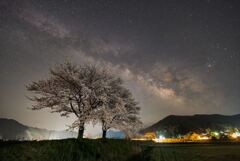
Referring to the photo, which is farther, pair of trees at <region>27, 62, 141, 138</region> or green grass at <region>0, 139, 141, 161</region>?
pair of trees at <region>27, 62, 141, 138</region>

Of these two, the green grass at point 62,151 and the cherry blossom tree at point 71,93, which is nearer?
the green grass at point 62,151

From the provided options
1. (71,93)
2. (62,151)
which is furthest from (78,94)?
(62,151)

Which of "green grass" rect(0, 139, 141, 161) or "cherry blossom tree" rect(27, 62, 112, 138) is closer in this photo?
"green grass" rect(0, 139, 141, 161)

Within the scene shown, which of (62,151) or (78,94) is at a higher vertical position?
(78,94)

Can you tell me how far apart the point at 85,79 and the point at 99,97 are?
12.0 ft

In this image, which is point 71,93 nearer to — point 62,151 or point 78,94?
point 78,94

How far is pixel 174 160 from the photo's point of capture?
47.3 feet

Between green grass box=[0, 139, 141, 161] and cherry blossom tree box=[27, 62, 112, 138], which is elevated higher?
cherry blossom tree box=[27, 62, 112, 138]

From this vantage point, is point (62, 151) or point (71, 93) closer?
point (62, 151)

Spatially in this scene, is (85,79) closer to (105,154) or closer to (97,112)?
(97,112)

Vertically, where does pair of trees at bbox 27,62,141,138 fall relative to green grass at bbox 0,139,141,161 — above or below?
above

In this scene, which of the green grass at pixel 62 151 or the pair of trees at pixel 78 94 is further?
the pair of trees at pixel 78 94

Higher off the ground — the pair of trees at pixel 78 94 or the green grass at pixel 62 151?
the pair of trees at pixel 78 94

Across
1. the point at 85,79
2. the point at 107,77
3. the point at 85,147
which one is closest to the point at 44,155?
the point at 85,147
